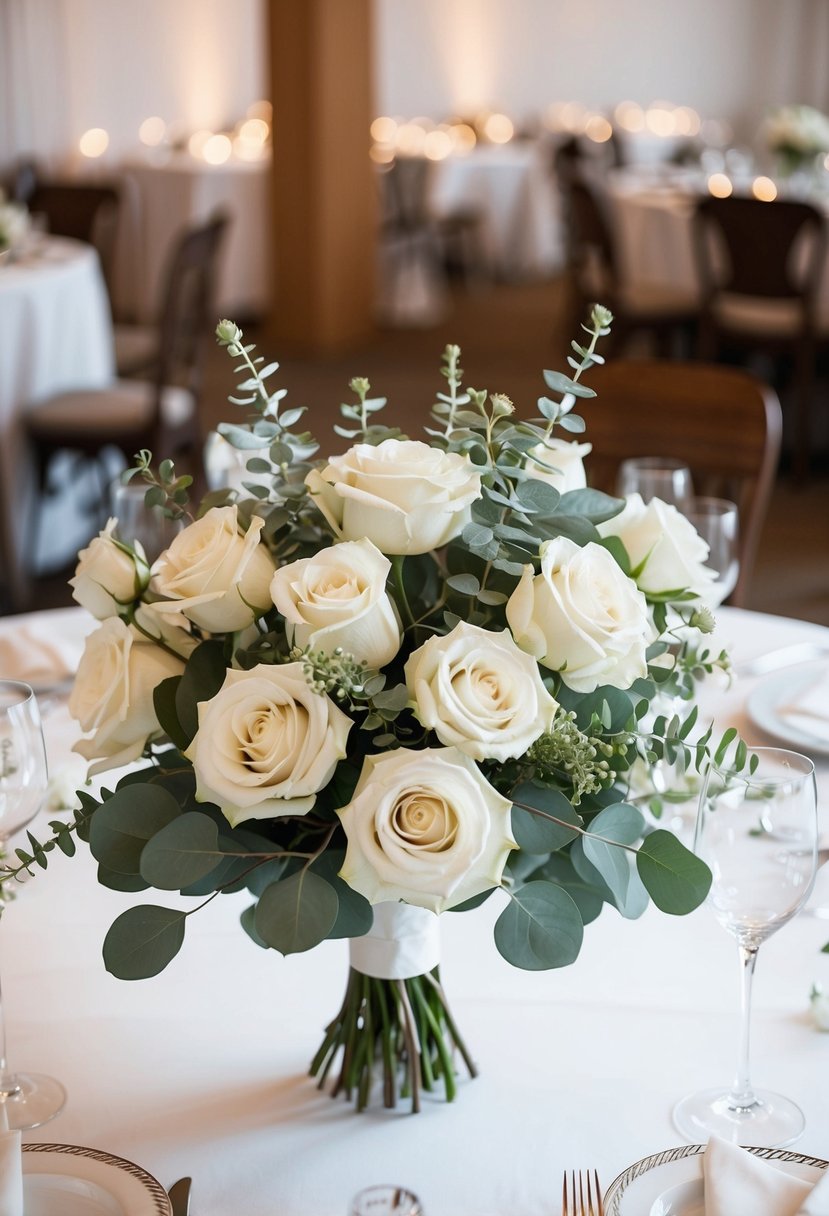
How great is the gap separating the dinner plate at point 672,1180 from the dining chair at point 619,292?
5.17m

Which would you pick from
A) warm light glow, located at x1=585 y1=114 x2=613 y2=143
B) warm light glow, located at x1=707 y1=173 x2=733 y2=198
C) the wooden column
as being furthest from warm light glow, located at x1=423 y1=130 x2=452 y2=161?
warm light glow, located at x1=707 y1=173 x2=733 y2=198

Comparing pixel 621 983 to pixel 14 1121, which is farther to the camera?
pixel 621 983

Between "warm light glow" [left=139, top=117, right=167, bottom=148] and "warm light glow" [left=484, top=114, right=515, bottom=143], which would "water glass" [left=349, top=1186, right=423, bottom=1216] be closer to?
"warm light glow" [left=139, top=117, right=167, bottom=148]

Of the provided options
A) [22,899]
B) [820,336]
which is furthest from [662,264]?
[22,899]

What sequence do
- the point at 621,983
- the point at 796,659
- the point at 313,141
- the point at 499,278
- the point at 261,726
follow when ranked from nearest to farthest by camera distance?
1. the point at 261,726
2. the point at 621,983
3. the point at 796,659
4. the point at 313,141
5. the point at 499,278

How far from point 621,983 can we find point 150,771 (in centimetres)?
45

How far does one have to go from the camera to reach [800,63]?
1384 cm

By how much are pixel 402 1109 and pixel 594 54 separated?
13.1m

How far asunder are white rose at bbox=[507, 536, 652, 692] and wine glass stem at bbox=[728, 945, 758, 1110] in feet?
0.76

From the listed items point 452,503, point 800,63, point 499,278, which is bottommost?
point 499,278

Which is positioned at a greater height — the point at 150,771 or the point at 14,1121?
the point at 150,771

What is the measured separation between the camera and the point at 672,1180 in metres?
0.84

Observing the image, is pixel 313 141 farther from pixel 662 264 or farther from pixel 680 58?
pixel 680 58

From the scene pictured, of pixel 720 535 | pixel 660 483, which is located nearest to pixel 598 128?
pixel 660 483
